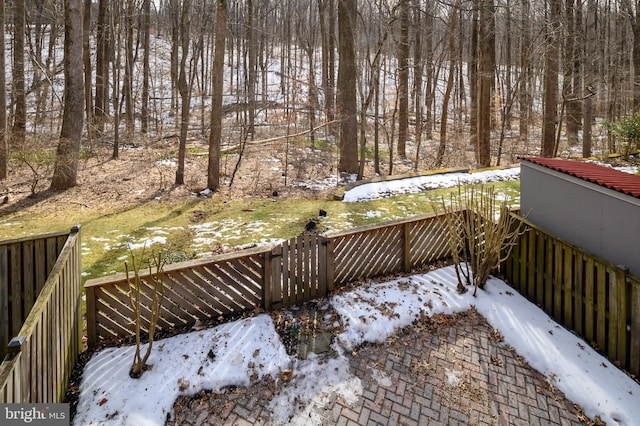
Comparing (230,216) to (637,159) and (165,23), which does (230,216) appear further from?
(165,23)

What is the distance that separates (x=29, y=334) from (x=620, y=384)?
Answer: 17.0ft

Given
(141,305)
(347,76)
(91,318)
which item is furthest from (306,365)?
(347,76)

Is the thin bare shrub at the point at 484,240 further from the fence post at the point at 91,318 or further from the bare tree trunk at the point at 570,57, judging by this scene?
the bare tree trunk at the point at 570,57

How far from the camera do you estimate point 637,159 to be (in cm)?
1314

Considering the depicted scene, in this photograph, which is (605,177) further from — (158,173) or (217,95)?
(158,173)

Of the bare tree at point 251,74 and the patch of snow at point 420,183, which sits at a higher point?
the bare tree at point 251,74

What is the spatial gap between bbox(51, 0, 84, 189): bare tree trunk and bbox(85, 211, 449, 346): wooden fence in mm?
7379

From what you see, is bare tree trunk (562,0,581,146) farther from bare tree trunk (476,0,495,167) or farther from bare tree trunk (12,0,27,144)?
bare tree trunk (12,0,27,144)

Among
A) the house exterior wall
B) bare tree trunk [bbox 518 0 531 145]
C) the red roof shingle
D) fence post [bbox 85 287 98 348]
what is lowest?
fence post [bbox 85 287 98 348]

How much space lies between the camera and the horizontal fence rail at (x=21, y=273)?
14.1ft

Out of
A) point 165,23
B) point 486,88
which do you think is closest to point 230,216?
point 486,88

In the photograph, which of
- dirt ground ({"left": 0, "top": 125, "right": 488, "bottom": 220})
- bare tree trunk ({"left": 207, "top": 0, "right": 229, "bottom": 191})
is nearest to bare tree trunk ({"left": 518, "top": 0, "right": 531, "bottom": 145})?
dirt ground ({"left": 0, "top": 125, "right": 488, "bottom": 220})

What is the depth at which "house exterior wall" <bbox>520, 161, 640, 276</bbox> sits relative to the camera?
13.8 feet

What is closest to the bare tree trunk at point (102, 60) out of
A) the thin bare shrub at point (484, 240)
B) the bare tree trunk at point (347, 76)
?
the bare tree trunk at point (347, 76)
